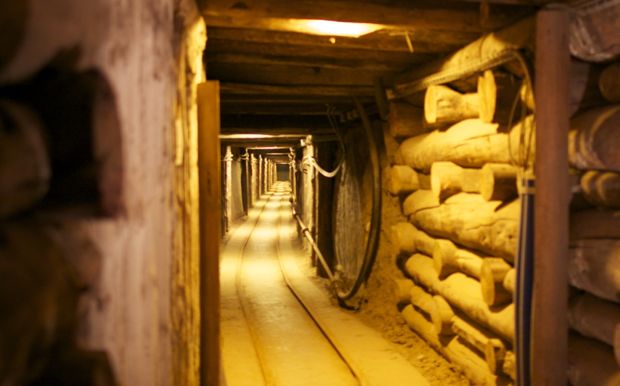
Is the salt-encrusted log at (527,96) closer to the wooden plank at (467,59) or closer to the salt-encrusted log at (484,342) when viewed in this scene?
the wooden plank at (467,59)

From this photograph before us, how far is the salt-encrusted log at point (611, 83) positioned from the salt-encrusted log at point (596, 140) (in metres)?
0.06

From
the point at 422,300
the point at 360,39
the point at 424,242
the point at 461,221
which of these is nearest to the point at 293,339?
the point at 422,300

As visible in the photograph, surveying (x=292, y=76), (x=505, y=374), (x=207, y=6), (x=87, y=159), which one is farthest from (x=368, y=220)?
(x=87, y=159)

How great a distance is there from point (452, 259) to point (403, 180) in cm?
143

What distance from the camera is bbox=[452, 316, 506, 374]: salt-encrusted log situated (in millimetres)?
4503

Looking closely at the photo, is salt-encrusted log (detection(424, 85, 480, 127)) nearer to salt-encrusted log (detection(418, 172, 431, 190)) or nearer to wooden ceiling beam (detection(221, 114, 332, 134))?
salt-encrusted log (detection(418, 172, 431, 190))

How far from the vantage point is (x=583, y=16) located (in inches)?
134

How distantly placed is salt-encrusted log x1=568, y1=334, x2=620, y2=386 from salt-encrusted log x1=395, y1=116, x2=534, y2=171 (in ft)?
4.04

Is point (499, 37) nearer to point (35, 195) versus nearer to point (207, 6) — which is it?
point (207, 6)

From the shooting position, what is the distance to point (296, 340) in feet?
23.7

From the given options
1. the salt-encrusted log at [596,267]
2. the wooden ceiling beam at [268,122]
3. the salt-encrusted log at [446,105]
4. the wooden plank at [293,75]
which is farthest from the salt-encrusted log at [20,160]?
the wooden ceiling beam at [268,122]

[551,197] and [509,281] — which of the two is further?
[509,281]

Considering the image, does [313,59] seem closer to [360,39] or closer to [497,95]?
[360,39]

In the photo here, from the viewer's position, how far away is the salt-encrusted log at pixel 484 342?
450cm
